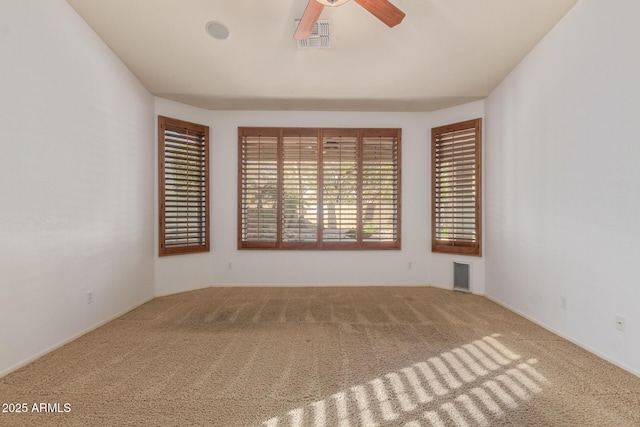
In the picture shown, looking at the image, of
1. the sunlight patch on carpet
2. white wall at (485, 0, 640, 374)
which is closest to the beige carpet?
the sunlight patch on carpet

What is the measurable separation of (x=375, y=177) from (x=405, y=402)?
10.8 ft

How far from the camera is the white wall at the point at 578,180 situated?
6.68ft

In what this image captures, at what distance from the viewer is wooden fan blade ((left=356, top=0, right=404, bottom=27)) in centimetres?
205

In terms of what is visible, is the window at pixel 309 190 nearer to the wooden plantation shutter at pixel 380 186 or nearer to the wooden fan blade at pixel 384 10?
the wooden plantation shutter at pixel 380 186

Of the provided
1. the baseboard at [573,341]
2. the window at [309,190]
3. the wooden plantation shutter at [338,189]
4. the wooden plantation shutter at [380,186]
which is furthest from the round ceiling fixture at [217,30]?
the baseboard at [573,341]

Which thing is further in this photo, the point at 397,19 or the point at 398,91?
the point at 398,91

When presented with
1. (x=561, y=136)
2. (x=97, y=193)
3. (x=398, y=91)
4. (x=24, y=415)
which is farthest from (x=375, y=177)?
(x=24, y=415)

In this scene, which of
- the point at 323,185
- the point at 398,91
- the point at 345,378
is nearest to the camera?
the point at 345,378

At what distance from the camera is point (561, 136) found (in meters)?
2.63

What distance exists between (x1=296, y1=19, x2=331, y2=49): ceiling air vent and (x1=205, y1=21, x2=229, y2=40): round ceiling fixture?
753 mm

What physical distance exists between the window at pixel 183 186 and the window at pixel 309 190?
563mm

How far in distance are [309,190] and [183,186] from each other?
6.19ft

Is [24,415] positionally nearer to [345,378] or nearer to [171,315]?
[171,315]

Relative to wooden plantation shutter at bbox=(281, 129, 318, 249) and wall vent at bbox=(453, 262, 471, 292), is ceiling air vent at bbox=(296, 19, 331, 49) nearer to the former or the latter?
wooden plantation shutter at bbox=(281, 129, 318, 249)
